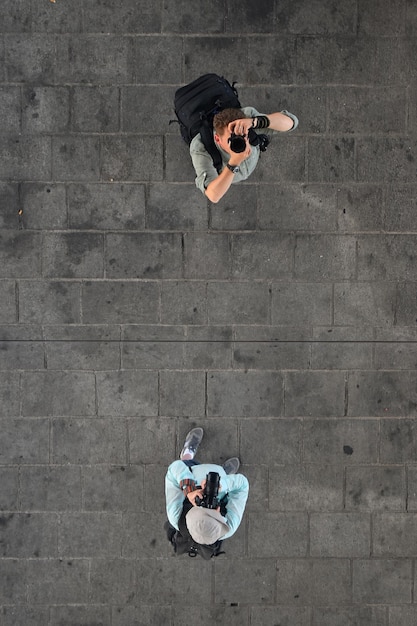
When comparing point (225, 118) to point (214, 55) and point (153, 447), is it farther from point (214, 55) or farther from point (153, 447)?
point (153, 447)

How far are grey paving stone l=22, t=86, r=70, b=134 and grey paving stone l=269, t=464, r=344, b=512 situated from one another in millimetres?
4357

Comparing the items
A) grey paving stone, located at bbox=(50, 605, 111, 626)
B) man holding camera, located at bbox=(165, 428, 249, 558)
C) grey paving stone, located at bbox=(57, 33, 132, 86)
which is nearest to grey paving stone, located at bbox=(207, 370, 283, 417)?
man holding camera, located at bbox=(165, 428, 249, 558)

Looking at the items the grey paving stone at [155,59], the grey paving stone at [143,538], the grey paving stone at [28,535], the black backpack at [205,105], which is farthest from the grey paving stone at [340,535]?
the grey paving stone at [155,59]

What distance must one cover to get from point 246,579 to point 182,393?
214 centimetres

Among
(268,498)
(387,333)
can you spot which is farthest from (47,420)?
(387,333)

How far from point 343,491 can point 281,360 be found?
158cm

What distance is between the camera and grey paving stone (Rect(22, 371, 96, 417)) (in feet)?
17.2

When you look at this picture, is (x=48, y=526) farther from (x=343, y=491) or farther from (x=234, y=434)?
(x=343, y=491)

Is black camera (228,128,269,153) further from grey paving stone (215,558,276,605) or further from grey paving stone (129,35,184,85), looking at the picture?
grey paving stone (215,558,276,605)

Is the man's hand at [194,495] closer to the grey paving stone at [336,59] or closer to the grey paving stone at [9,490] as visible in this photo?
the grey paving stone at [9,490]

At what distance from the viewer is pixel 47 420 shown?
17.3 ft

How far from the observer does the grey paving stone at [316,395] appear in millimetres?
5250

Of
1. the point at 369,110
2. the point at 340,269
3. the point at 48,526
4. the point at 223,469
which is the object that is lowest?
the point at 48,526

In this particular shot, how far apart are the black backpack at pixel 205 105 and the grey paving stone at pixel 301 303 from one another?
5.89 feet
